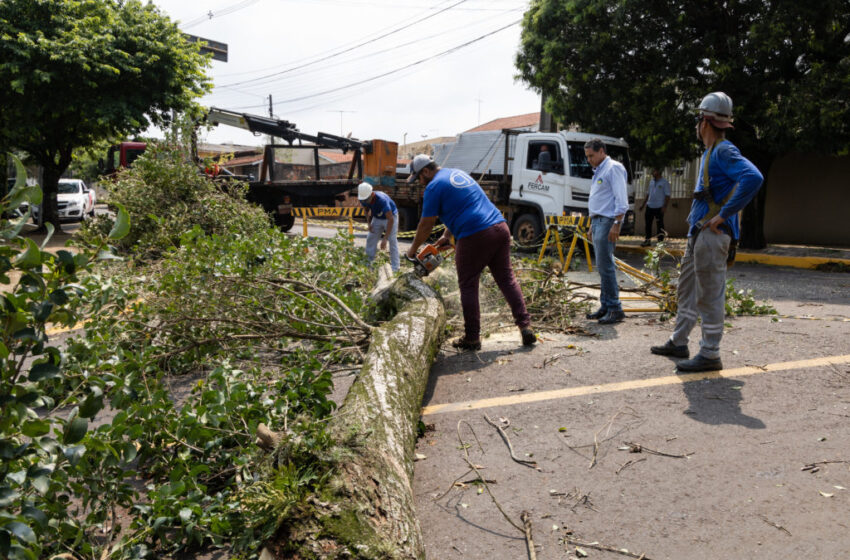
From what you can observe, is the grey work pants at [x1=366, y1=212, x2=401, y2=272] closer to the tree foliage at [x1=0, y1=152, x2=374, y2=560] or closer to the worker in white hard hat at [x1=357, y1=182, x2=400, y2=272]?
the worker in white hard hat at [x1=357, y1=182, x2=400, y2=272]

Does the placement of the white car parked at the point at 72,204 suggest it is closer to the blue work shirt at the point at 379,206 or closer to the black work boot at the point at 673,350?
the blue work shirt at the point at 379,206

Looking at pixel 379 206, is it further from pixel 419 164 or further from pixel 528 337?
pixel 528 337

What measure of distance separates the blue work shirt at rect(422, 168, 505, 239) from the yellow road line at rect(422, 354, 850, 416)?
153cm

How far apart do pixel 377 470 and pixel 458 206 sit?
301 centimetres

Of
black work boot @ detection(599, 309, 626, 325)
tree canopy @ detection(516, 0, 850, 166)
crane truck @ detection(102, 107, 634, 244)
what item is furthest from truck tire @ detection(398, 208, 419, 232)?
black work boot @ detection(599, 309, 626, 325)

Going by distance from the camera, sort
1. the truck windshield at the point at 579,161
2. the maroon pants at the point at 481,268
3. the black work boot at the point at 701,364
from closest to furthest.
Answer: the black work boot at the point at 701,364
the maroon pants at the point at 481,268
the truck windshield at the point at 579,161

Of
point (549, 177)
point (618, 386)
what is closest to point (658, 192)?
point (549, 177)

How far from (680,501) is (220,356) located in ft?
10.5

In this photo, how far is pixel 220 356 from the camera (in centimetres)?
446

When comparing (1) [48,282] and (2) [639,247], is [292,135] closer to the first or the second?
(2) [639,247]

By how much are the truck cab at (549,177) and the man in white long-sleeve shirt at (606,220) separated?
6.20m

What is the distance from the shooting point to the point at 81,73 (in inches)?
594

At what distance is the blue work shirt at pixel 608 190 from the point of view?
5902mm

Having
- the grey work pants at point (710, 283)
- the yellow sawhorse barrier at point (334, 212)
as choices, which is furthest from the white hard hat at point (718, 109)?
the yellow sawhorse barrier at point (334, 212)
